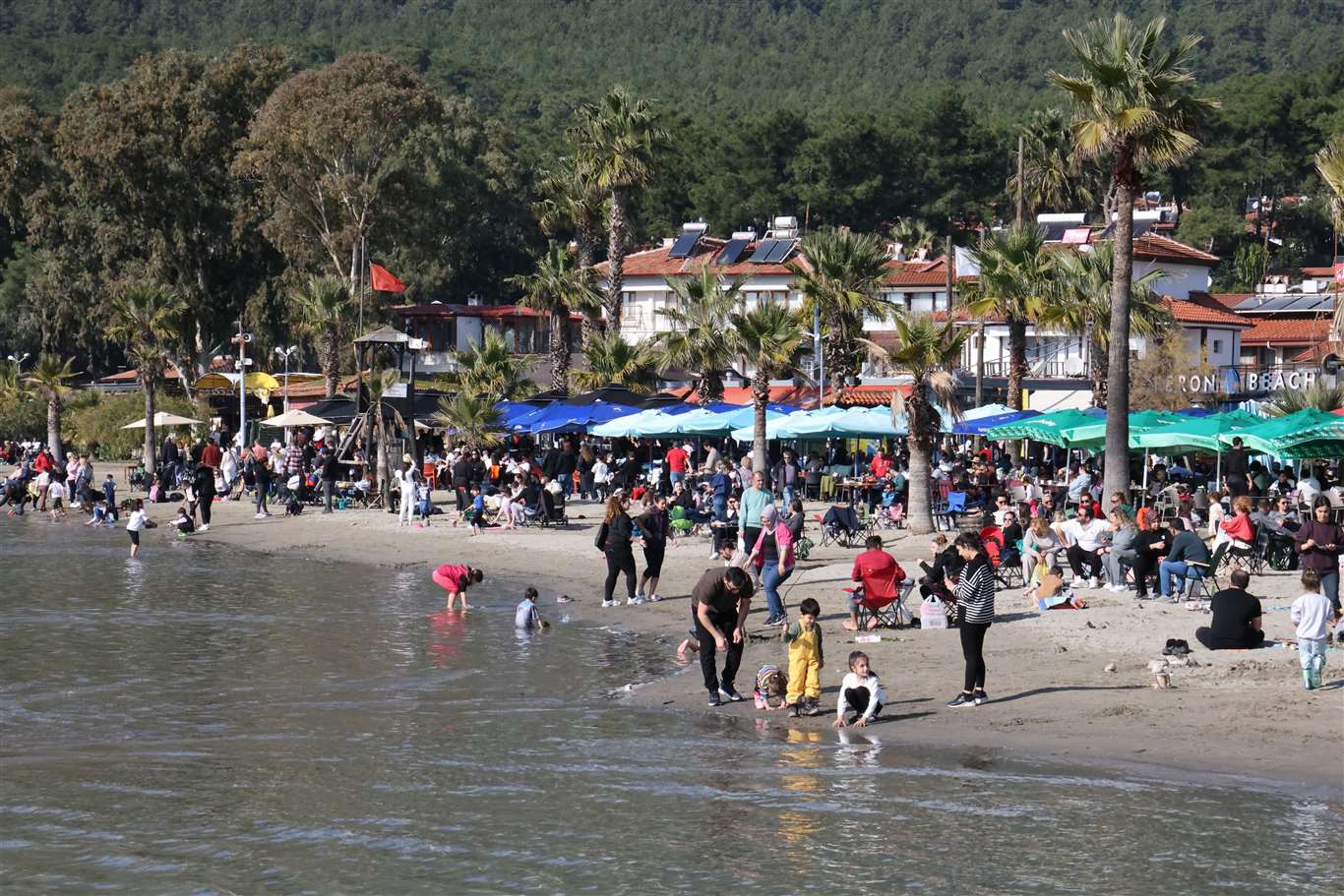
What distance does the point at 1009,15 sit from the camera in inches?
7633

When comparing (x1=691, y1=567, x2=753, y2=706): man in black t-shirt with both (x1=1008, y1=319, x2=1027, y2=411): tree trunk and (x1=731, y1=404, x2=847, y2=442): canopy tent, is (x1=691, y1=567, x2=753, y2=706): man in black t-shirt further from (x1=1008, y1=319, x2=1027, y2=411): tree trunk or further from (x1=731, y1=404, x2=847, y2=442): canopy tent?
(x1=1008, y1=319, x2=1027, y2=411): tree trunk

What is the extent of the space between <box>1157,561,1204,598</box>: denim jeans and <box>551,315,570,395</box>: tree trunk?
36363 millimetres

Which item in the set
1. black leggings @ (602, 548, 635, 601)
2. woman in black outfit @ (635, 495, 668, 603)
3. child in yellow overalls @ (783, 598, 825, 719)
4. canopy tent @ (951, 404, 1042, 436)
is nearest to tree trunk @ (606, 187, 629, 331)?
canopy tent @ (951, 404, 1042, 436)

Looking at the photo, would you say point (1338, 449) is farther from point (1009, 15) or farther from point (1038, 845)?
point (1009, 15)

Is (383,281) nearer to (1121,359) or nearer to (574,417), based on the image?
(574,417)

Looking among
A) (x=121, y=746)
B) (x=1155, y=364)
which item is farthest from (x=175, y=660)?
(x=1155, y=364)

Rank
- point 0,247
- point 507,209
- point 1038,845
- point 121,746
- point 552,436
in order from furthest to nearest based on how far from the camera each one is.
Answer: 1. point 0,247
2. point 507,209
3. point 552,436
4. point 121,746
5. point 1038,845

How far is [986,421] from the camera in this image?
34.3 meters

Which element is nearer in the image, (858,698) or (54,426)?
(858,698)

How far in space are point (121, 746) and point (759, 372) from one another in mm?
20158

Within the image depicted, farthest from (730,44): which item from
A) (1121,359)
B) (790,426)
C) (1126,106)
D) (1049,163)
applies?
(1126,106)

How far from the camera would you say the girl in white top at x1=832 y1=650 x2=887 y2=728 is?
47.2 ft

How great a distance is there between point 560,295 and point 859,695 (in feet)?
141

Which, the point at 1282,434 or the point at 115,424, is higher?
the point at 115,424
